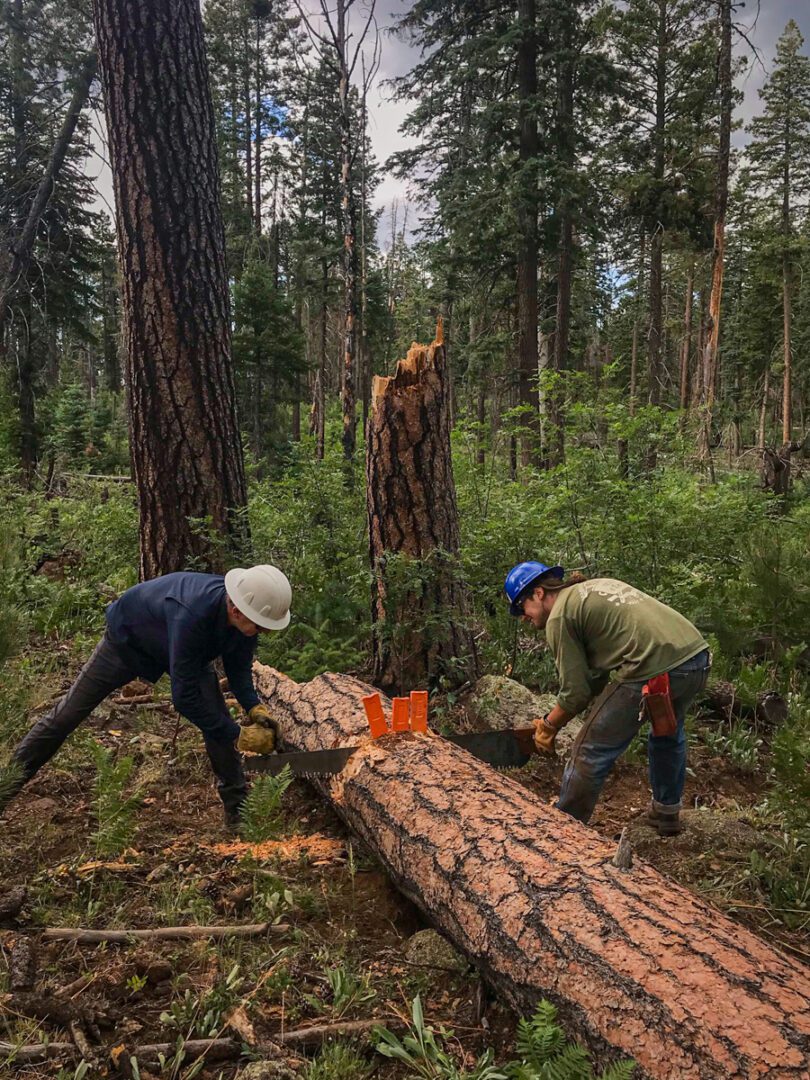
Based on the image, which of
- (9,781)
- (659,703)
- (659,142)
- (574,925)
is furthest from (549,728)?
(659,142)

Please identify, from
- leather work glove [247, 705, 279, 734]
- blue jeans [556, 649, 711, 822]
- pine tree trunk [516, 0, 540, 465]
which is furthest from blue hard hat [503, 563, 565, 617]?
pine tree trunk [516, 0, 540, 465]

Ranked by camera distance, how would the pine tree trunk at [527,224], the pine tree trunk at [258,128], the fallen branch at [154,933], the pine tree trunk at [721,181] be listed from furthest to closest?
the pine tree trunk at [258,128]
the pine tree trunk at [721,181]
the pine tree trunk at [527,224]
the fallen branch at [154,933]

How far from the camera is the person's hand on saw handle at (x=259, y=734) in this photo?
4.06m

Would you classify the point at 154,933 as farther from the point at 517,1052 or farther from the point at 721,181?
the point at 721,181

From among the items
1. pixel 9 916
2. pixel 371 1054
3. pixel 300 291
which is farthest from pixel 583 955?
pixel 300 291

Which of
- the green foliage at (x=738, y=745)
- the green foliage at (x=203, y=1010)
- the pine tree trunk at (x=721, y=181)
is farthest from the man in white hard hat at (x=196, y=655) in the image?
the pine tree trunk at (x=721, y=181)

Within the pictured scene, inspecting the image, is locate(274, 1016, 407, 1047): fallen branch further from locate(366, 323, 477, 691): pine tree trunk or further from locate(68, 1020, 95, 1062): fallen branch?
locate(366, 323, 477, 691): pine tree trunk

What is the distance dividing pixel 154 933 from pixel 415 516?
329 centimetres

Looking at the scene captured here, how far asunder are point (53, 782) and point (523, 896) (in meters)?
3.02

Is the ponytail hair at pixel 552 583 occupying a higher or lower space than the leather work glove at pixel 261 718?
higher

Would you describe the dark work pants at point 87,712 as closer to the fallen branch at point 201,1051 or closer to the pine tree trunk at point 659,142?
the fallen branch at point 201,1051

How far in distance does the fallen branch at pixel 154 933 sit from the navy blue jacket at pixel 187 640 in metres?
1.02

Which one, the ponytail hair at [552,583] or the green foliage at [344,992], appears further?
the ponytail hair at [552,583]

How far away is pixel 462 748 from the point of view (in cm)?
404
